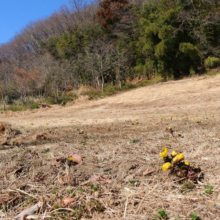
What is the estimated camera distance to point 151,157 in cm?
255

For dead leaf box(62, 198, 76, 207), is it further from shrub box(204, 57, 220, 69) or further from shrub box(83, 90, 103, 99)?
shrub box(204, 57, 220, 69)

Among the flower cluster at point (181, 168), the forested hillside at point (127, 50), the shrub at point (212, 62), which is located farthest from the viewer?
the forested hillside at point (127, 50)

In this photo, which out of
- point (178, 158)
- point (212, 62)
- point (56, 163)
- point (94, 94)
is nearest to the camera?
point (178, 158)

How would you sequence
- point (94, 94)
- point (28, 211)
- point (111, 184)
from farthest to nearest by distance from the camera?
point (94, 94)
point (111, 184)
point (28, 211)

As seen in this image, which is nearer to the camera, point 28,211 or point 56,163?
point 28,211

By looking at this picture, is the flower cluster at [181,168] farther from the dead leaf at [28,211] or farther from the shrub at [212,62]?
the shrub at [212,62]

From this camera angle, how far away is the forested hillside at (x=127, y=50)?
15.8 metres

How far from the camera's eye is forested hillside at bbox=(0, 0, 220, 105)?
1580 centimetres

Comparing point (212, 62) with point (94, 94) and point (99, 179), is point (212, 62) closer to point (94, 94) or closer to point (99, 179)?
point (94, 94)

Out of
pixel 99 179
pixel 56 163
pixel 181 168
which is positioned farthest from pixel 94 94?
pixel 181 168

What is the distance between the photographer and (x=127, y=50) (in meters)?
20.3

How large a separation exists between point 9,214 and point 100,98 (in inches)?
542

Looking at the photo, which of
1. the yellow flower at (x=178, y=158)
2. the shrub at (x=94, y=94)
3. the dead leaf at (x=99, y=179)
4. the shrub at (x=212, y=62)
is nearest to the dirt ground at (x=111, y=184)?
the dead leaf at (x=99, y=179)

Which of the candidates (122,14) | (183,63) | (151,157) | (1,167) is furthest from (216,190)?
(122,14)
